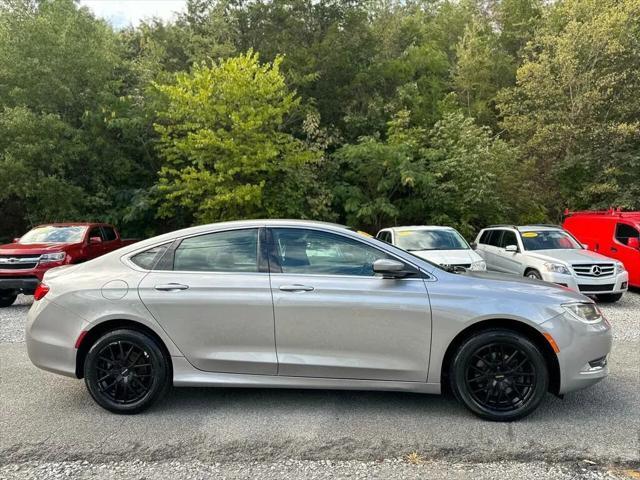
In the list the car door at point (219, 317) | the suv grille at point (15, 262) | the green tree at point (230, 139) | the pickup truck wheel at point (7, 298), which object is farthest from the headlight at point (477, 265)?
the pickup truck wheel at point (7, 298)

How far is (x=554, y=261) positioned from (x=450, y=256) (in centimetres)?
196

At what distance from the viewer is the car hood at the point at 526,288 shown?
3.79 metres

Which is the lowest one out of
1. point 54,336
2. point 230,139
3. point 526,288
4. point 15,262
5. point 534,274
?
point 534,274


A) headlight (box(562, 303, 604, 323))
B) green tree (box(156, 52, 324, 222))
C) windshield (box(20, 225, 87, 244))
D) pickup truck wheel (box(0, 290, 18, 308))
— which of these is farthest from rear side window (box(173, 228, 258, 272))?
green tree (box(156, 52, 324, 222))

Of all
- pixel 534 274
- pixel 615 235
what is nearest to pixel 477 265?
pixel 534 274

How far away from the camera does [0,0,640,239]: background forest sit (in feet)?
49.4

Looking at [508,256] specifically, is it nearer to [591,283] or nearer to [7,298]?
[591,283]

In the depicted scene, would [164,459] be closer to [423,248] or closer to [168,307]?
[168,307]

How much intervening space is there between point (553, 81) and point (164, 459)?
20003mm

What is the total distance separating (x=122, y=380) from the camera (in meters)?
3.89

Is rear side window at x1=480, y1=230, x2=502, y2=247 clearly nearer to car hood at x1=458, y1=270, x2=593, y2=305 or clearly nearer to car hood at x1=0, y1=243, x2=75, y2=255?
car hood at x1=458, y1=270, x2=593, y2=305

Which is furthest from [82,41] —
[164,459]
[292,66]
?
[164,459]

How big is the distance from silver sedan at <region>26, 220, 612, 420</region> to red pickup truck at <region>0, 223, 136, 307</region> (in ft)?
18.9

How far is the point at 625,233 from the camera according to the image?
10969 millimetres
